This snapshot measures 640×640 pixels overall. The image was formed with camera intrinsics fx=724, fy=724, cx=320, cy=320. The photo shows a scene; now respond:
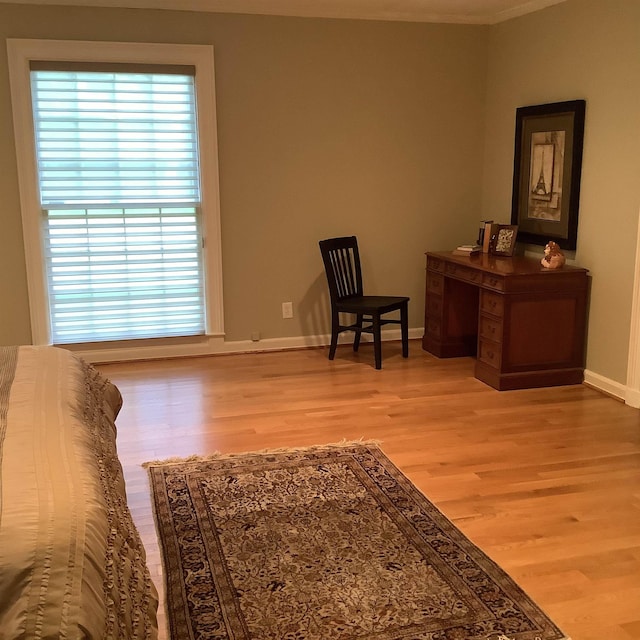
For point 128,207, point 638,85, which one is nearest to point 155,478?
point 128,207

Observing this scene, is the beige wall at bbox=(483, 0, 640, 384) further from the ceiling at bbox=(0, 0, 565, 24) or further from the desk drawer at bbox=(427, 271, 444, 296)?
the desk drawer at bbox=(427, 271, 444, 296)

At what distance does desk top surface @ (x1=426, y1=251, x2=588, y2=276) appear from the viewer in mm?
4449

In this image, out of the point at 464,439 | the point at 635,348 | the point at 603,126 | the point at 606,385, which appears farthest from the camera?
the point at 606,385

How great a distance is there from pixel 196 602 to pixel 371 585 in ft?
1.91

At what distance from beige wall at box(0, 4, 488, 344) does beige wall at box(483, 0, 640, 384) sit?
0.80 meters

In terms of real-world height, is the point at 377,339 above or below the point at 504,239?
below

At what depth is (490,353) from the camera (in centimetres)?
461

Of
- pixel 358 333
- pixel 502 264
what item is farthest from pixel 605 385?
pixel 358 333

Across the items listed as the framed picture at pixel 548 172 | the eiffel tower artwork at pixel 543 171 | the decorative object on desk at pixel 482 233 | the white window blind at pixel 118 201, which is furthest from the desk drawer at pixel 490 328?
the white window blind at pixel 118 201

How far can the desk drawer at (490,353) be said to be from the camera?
451 centimetres

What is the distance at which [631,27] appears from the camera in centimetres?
408

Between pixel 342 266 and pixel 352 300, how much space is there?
0.29 meters

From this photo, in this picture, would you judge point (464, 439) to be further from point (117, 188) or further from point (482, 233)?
point (117, 188)

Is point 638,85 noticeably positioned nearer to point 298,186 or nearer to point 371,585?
point 298,186
